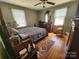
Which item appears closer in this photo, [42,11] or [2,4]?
[2,4]

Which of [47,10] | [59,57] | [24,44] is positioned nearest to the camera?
[24,44]

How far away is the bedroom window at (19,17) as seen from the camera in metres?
4.12

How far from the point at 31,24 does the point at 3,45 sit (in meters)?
4.66

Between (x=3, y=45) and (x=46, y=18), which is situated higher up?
(x=46, y=18)

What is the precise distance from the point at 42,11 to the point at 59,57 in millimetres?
4857

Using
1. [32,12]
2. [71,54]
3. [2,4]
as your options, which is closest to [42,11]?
[32,12]

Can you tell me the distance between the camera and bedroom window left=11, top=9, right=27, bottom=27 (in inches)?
162

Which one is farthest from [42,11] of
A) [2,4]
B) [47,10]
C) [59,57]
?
[59,57]

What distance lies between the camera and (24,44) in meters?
1.14

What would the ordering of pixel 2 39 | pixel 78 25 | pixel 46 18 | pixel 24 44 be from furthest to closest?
1. pixel 46 18
2. pixel 24 44
3. pixel 2 39
4. pixel 78 25

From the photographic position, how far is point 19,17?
455 centimetres

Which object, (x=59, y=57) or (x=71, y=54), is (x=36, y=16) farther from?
(x=71, y=54)

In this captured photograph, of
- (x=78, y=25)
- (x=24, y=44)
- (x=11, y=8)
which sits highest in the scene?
(x=11, y=8)

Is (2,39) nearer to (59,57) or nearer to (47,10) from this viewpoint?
(59,57)
